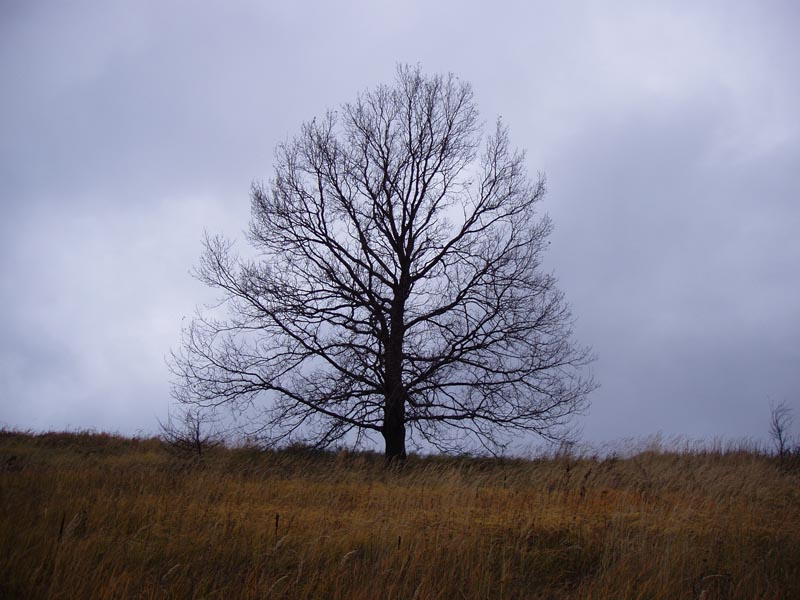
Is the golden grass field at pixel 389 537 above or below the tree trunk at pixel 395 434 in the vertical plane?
below

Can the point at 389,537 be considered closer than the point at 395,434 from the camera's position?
Yes

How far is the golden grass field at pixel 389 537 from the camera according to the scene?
5.37 metres

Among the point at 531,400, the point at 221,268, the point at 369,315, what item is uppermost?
the point at 221,268

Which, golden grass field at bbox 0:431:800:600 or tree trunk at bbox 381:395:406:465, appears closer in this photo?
golden grass field at bbox 0:431:800:600

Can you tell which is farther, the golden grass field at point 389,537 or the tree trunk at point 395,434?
the tree trunk at point 395,434

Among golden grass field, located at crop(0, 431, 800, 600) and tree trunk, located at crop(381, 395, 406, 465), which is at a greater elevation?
tree trunk, located at crop(381, 395, 406, 465)

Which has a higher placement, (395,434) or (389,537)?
(395,434)

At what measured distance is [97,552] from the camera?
570 centimetres

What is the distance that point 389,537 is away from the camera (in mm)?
6617

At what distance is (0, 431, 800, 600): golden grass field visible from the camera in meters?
5.37

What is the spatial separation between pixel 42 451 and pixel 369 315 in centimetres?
870

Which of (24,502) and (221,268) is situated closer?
(24,502)

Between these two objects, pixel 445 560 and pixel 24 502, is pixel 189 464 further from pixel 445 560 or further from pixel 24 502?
pixel 445 560

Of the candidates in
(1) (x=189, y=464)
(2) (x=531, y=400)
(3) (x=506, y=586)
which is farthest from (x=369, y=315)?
(3) (x=506, y=586)
